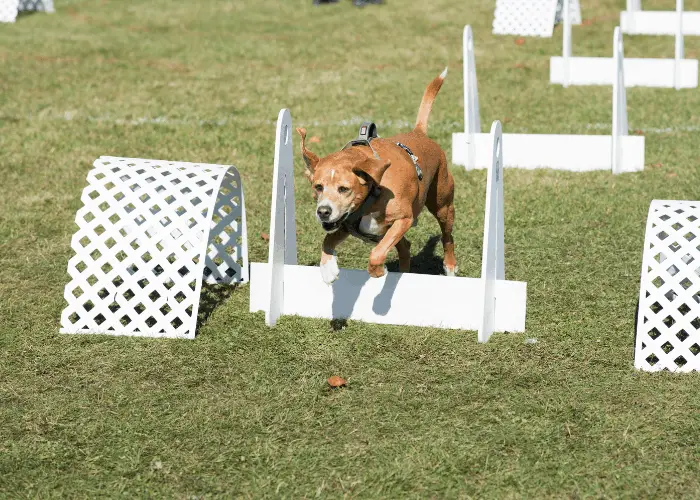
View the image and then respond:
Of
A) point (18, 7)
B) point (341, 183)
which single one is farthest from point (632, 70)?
point (18, 7)

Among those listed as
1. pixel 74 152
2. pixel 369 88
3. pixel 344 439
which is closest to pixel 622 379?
pixel 344 439

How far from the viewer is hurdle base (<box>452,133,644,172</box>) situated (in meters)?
11.3

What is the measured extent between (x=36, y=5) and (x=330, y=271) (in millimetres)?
17376

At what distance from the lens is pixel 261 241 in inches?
367

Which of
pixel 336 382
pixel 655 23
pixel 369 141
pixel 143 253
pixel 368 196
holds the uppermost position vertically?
pixel 655 23

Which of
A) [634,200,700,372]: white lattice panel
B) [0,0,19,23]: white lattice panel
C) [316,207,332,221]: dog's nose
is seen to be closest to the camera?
[316,207,332,221]: dog's nose

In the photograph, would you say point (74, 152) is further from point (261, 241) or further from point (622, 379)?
point (622, 379)

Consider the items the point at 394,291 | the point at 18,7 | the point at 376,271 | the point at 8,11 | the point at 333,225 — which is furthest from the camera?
the point at 18,7

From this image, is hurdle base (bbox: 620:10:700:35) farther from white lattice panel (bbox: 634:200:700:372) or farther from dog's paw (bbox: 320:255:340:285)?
dog's paw (bbox: 320:255:340:285)

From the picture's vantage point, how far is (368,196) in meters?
6.10

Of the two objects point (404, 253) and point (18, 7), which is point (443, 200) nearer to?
point (404, 253)

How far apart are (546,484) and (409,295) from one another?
2.25 metres

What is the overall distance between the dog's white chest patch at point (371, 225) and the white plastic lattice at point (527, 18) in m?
14.0

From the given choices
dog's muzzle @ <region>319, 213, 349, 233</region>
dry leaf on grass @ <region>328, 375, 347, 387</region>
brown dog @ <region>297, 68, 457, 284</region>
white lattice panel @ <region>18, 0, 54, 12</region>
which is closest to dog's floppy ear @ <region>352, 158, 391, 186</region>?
brown dog @ <region>297, 68, 457, 284</region>
